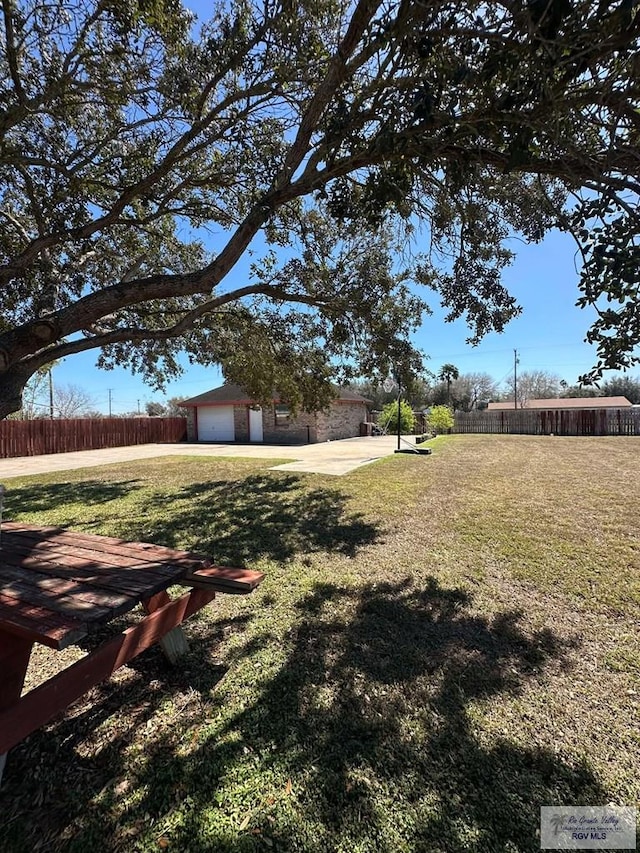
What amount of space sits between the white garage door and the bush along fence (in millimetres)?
14876

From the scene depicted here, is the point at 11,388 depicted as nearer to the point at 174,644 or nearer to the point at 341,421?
the point at 174,644

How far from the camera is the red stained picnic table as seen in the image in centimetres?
162

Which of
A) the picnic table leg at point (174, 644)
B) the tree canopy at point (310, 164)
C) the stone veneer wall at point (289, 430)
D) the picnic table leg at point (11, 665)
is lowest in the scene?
the picnic table leg at point (174, 644)

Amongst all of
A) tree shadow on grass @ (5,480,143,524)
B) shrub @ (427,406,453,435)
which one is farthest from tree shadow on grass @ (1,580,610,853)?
shrub @ (427,406,453,435)

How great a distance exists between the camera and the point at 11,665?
189 centimetres

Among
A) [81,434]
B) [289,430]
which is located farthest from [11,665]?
[81,434]

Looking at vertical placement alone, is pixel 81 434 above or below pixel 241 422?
below

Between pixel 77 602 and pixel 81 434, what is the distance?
1982 cm

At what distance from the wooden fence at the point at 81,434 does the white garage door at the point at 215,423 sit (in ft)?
4.38

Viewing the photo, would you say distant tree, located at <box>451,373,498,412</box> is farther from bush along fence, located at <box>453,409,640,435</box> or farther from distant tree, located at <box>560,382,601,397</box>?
bush along fence, located at <box>453,409,640,435</box>

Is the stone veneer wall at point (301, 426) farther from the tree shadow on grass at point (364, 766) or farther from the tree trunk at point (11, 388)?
the tree shadow on grass at point (364, 766)

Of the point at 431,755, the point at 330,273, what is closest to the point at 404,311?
the point at 330,273

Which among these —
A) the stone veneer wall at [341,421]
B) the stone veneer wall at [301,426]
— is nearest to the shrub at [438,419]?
the stone veneer wall at [341,421]

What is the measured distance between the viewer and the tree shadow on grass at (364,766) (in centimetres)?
150
